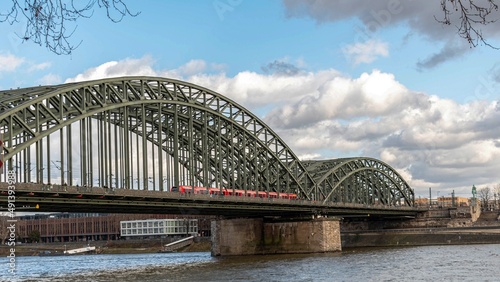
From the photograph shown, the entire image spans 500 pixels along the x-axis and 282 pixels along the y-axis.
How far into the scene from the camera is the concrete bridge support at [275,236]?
11288 cm

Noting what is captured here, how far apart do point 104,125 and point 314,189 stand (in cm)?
5487

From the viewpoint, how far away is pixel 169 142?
9825cm

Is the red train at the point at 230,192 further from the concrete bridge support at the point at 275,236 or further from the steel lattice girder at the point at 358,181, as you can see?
the steel lattice girder at the point at 358,181

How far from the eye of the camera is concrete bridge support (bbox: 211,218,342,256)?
11288cm

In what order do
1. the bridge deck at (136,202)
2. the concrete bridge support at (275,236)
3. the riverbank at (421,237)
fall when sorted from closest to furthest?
the bridge deck at (136,202) < the concrete bridge support at (275,236) < the riverbank at (421,237)

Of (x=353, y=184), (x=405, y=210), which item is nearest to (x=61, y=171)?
(x=353, y=184)

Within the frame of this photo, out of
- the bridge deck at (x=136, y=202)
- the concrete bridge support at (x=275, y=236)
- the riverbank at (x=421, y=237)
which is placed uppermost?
the bridge deck at (x=136, y=202)

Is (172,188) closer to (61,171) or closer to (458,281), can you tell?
(61,171)

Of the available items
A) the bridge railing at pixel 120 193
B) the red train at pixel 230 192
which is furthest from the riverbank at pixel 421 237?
the bridge railing at pixel 120 193

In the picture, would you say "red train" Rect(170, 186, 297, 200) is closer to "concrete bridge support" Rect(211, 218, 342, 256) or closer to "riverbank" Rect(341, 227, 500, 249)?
"concrete bridge support" Rect(211, 218, 342, 256)

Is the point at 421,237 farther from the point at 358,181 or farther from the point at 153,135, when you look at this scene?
the point at 153,135

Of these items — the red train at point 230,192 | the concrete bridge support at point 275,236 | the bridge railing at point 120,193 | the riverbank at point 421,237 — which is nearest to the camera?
the bridge railing at point 120,193

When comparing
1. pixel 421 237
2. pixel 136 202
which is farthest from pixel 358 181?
pixel 136 202

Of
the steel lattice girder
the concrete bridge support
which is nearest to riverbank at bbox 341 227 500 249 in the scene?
the steel lattice girder
